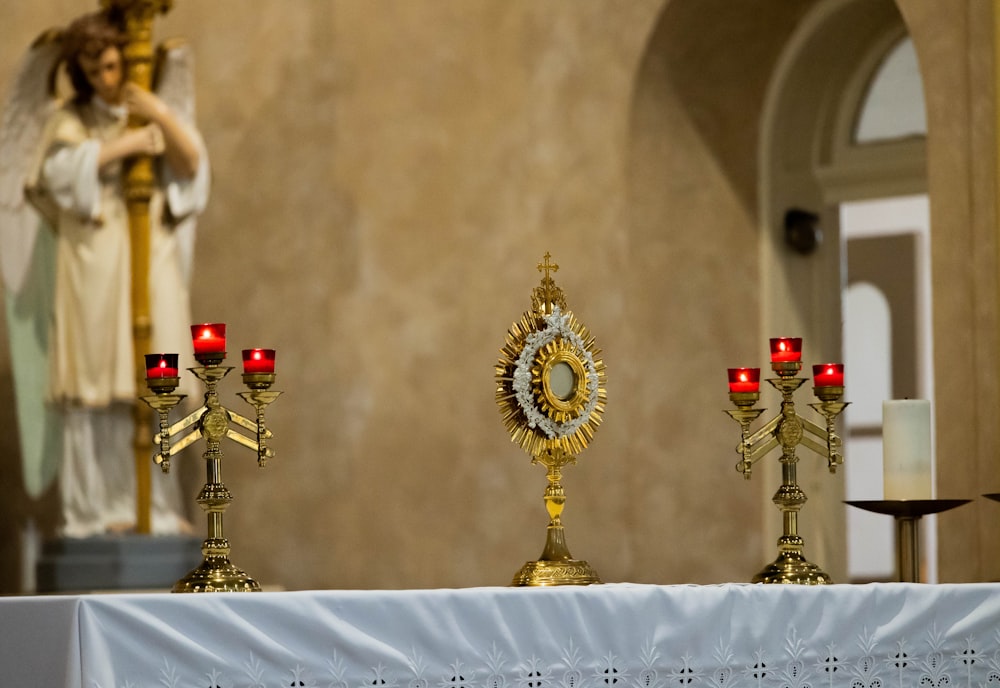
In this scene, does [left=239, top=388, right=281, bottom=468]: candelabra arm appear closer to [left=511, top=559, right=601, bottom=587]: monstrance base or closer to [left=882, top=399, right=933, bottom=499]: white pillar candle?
[left=511, top=559, right=601, bottom=587]: monstrance base

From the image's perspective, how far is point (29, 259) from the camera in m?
5.31

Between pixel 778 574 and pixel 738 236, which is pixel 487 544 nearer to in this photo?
pixel 738 236

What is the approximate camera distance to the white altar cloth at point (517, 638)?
7.76 feet

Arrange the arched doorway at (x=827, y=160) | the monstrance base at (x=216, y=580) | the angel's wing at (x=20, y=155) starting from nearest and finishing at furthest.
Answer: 1. the monstrance base at (x=216, y=580)
2. the angel's wing at (x=20, y=155)
3. the arched doorway at (x=827, y=160)

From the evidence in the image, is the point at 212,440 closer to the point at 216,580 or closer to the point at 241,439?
the point at 241,439

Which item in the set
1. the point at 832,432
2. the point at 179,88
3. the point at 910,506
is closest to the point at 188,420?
the point at 832,432

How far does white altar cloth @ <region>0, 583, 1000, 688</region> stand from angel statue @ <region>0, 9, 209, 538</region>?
2.69 meters

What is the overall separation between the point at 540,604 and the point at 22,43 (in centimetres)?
404

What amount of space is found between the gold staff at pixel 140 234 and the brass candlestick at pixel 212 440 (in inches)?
84.2

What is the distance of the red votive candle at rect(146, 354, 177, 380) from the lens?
2.96 metres

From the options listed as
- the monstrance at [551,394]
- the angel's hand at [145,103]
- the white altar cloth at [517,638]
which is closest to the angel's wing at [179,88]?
the angel's hand at [145,103]

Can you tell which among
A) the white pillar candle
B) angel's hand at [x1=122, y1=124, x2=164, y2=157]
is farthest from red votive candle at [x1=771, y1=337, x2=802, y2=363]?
angel's hand at [x1=122, y1=124, x2=164, y2=157]

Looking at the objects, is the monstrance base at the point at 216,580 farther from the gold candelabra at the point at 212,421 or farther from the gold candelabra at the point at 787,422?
the gold candelabra at the point at 787,422

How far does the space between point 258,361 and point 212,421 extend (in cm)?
13
